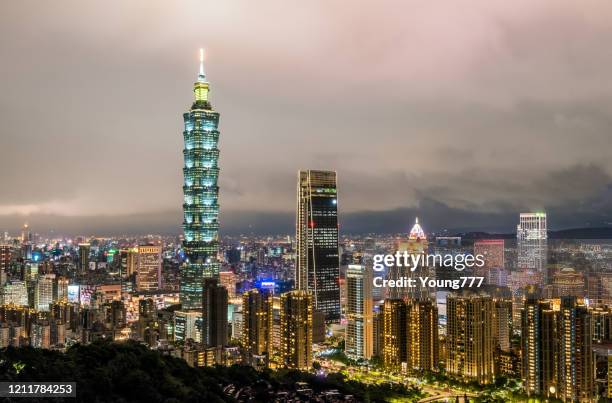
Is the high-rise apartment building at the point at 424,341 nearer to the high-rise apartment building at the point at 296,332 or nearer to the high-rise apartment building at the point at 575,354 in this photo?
the high-rise apartment building at the point at 296,332

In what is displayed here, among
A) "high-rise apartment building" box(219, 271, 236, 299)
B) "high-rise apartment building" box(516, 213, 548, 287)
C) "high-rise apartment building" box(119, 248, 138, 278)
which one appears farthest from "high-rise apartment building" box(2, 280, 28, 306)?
"high-rise apartment building" box(516, 213, 548, 287)

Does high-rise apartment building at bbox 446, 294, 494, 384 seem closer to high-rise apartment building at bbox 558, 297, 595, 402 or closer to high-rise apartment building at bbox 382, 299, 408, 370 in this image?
high-rise apartment building at bbox 382, 299, 408, 370

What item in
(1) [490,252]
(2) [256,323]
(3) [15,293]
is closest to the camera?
(2) [256,323]

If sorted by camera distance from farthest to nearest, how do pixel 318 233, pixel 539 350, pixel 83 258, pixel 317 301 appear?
pixel 83 258 → pixel 318 233 → pixel 317 301 → pixel 539 350

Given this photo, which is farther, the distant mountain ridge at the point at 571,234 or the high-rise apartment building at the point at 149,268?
the high-rise apartment building at the point at 149,268

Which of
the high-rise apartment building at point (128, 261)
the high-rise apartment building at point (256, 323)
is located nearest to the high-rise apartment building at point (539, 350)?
the high-rise apartment building at point (256, 323)

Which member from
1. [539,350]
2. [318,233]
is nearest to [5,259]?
[318,233]

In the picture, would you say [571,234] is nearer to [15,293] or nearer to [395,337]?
[395,337]
